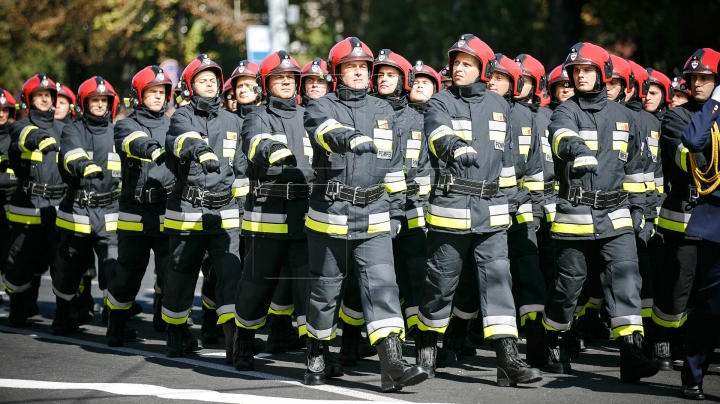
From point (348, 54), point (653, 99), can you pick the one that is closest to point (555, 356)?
point (348, 54)

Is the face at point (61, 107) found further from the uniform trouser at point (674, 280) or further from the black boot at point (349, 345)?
the uniform trouser at point (674, 280)

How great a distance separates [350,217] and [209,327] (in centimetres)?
293

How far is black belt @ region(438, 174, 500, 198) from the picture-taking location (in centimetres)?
763

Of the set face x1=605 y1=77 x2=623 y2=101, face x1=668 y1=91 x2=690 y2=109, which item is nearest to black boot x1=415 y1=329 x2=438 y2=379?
face x1=605 y1=77 x2=623 y2=101

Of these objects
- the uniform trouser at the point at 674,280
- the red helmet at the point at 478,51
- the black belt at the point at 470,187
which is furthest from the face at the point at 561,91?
the black belt at the point at 470,187

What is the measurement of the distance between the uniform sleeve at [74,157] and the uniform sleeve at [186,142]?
1185 mm

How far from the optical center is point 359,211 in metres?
7.49

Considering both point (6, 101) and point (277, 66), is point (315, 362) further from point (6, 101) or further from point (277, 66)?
point (6, 101)

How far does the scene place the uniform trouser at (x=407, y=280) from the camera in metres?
8.70

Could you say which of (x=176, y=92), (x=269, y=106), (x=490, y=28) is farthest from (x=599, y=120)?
(x=490, y=28)

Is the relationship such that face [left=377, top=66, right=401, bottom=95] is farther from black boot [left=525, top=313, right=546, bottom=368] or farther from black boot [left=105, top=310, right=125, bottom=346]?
black boot [left=105, top=310, right=125, bottom=346]

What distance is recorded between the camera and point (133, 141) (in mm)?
9055

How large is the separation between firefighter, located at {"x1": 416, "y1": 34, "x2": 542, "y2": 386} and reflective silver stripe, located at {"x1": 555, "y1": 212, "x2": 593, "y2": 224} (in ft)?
1.58

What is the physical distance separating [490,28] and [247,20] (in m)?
8.20
